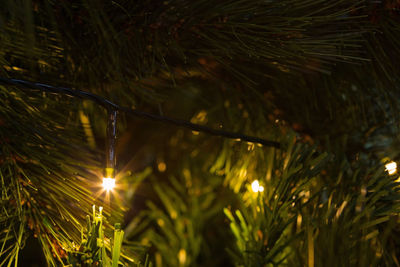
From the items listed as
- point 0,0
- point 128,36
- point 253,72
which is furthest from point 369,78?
point 0,0

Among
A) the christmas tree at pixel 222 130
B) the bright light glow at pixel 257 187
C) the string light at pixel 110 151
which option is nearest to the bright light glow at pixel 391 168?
the christmas tree at pixel 222 130

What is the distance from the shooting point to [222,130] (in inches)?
15.7

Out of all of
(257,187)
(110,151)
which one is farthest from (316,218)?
(110,151)

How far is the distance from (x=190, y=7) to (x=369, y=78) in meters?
0.21

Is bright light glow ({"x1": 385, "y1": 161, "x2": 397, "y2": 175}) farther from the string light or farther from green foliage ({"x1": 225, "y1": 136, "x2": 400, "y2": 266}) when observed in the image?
the string light

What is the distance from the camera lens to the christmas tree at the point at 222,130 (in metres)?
0.33

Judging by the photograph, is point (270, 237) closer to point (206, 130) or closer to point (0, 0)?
point (206, 130)

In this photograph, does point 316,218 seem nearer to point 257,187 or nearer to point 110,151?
point 257,187

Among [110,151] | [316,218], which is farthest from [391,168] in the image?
[110,151]

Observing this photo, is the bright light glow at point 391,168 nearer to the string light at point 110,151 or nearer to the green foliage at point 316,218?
the green foliage at point 316,218

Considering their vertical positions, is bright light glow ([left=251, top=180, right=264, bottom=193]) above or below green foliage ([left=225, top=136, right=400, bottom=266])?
above

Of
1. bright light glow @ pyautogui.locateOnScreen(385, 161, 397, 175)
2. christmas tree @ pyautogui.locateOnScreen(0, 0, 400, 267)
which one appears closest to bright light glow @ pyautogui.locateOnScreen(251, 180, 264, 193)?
christmas tree @ pyautogui.locateOnScreen(0, 0, 400, 267)

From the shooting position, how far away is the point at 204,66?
0.45m

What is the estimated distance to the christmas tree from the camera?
1.10ft
